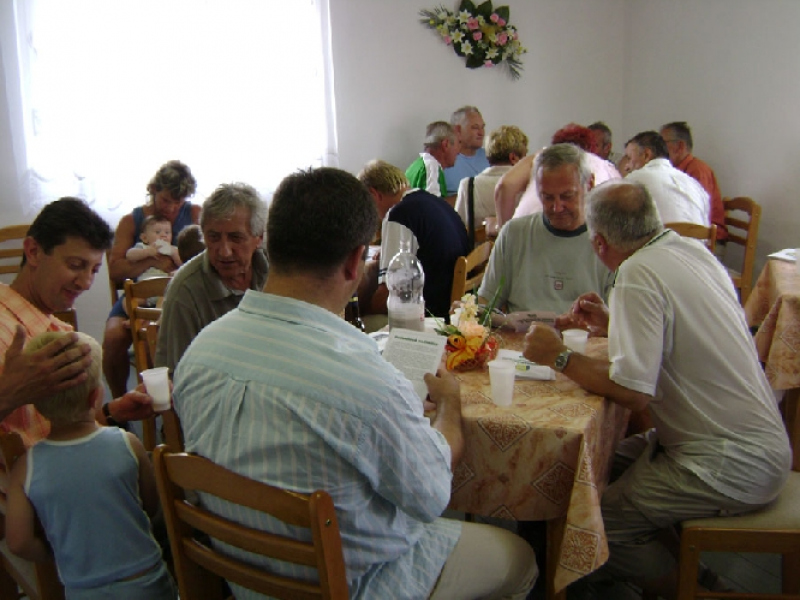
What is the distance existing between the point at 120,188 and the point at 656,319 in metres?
3.60

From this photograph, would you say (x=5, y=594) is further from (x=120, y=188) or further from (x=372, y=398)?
(x=120, y=188)

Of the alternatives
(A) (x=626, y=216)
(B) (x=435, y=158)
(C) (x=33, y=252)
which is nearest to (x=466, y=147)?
(B) (x=435, y=158)

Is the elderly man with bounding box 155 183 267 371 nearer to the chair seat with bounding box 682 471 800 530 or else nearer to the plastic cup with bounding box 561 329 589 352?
the plastic cup with bounding box 561 329 589 352

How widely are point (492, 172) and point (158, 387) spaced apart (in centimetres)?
289

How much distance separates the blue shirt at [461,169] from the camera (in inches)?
203

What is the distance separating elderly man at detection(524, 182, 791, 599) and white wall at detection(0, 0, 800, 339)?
3.48 meters

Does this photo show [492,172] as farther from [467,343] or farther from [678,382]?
[678,382]

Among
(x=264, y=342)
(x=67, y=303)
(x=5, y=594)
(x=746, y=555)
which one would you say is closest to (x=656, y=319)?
(x=264, y=342)

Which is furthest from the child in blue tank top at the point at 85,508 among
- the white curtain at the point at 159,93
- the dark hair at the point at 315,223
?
the white curtain at the point at 159,93

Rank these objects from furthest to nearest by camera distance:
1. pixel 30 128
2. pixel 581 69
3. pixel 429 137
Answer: pixel 581 69
pixel 429 137
pixel 30 128

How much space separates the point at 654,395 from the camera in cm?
158

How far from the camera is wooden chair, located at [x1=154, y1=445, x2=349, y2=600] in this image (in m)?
0.93

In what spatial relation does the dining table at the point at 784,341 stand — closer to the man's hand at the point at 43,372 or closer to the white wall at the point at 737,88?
the white wall at the point at 737,88

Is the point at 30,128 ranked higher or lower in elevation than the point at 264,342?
higher
